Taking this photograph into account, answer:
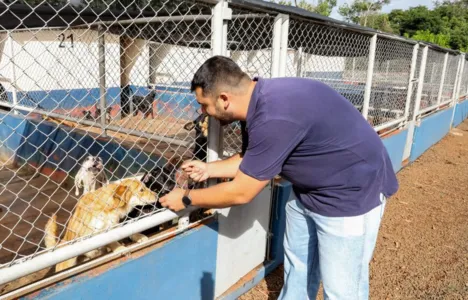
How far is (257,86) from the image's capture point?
167 centimetres

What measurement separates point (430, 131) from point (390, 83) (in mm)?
1772

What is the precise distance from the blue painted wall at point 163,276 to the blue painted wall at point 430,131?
17.8ft

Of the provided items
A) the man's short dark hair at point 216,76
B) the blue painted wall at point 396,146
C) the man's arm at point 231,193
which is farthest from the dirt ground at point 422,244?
the man's short dark hair at point 216,76

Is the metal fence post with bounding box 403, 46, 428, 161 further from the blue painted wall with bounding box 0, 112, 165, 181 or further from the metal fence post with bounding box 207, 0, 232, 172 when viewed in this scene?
the metal fence post with bounding box 207, 0, 232, 172

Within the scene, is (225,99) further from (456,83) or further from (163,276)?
(456,83)

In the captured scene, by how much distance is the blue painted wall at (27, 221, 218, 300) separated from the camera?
5.64 ft

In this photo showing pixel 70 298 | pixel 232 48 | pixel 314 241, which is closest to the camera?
pixel 70 298

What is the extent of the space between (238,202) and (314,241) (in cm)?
69

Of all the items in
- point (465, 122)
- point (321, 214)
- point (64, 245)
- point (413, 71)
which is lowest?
point (465, 122)

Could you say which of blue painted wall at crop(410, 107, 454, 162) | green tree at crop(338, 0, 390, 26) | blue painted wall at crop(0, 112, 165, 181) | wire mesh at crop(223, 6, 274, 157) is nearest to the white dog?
blue painted wall at crop(0, 112, 165, 181)

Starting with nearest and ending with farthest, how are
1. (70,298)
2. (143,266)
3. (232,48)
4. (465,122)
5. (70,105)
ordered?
1. (70,298)
2. (143,266)
3. (232,48)
4. (70,105)
5. (465,122)

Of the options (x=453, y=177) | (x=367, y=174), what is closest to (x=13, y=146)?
(x=367, y=174)

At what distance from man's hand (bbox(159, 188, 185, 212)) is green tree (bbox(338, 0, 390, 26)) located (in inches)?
2407

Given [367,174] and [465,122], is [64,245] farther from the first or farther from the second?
[465,122]
